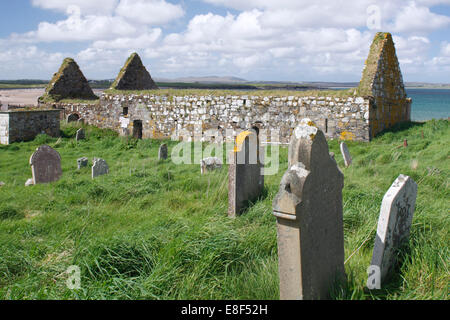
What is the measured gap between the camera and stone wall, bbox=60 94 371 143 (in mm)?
14227

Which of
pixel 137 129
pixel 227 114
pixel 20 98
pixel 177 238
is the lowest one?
pixel 177 238

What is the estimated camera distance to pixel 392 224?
422 cm

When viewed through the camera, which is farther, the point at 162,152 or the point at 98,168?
the point at 162,152

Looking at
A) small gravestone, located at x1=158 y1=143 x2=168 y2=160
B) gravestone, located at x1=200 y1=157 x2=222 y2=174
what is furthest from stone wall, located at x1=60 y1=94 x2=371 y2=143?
gravestone, located at x1=200 y1=157 x2=222 y2=174

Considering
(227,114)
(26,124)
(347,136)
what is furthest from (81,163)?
(347,136)

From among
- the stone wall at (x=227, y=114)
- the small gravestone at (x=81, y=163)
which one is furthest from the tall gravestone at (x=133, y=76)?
the small gravestone at (x=81, y=163)

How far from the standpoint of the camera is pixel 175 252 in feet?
14.8

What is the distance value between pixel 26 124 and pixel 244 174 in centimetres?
1409

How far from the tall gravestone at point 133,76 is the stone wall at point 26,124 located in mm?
3778

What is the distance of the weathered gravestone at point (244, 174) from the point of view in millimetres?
6863

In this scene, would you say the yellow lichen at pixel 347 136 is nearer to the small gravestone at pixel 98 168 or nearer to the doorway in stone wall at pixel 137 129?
the small gravestone at pixel 98 168

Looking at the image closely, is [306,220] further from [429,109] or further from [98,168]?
[429,109]
